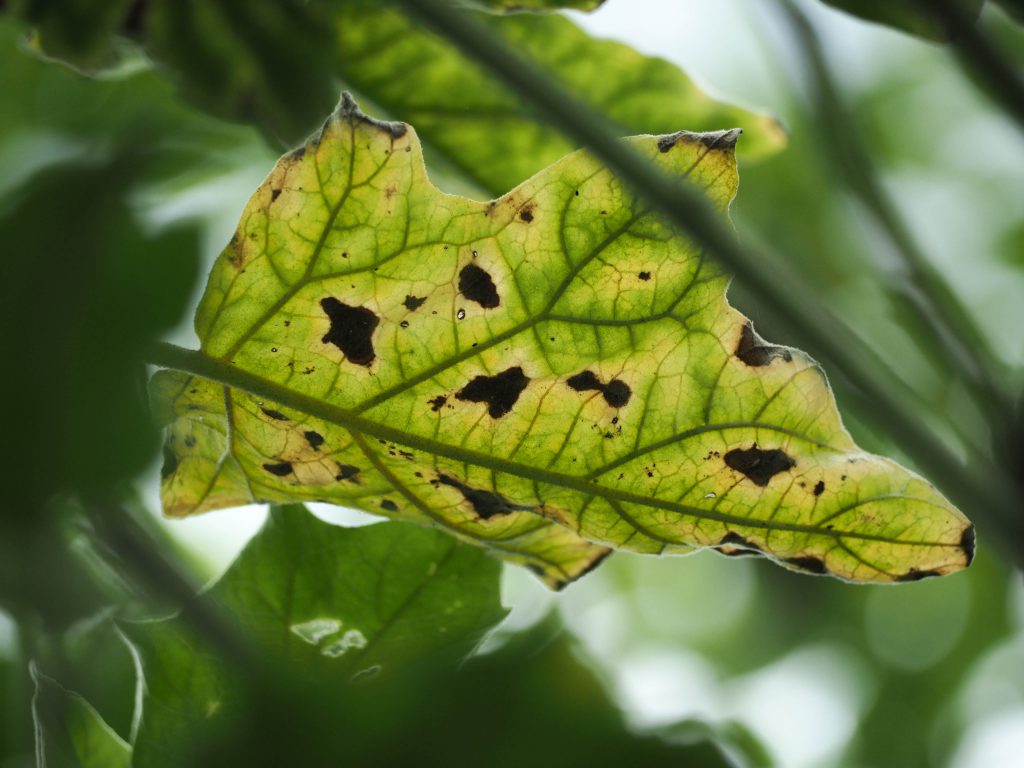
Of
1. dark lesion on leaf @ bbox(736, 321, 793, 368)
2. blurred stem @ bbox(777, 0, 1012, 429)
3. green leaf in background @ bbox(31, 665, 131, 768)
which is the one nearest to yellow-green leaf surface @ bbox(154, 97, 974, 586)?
dark lesion on leaf @ bbox(736, 321, 793, 368)

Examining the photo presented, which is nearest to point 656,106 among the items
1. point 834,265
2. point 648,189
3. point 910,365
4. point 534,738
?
point 648,189

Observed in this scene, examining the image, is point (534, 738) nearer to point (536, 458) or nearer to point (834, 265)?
point (536, 458)

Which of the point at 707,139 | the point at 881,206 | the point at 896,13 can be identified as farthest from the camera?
the point at 881,206

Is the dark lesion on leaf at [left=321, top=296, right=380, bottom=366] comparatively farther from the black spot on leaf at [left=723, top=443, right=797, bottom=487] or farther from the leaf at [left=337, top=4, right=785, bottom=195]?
the leaf at [left=337, top=4, right=785, bottom=195]

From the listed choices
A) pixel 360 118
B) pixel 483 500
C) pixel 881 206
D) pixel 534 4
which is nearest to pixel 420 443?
pixel 483 500

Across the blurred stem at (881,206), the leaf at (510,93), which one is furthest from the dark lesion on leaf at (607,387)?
the blurred stem at (881,206)

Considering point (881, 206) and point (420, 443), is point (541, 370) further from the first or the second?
point (881, 206)

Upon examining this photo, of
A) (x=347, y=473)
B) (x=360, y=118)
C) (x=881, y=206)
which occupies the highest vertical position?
(x=881, y=206)
